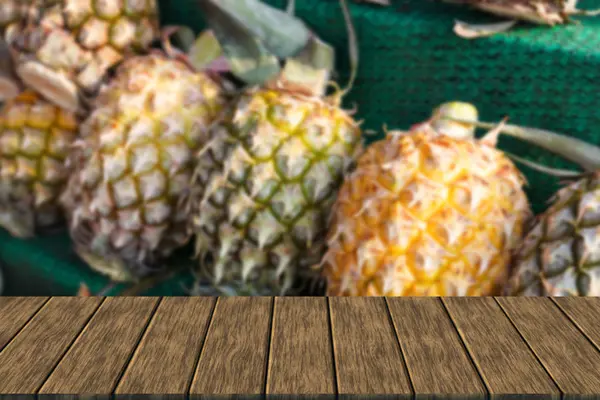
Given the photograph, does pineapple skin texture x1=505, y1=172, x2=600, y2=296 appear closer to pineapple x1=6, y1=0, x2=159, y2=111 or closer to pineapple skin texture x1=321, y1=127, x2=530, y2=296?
→ pineapple skin texture x1=321, y1=127, x2=530, y2=296

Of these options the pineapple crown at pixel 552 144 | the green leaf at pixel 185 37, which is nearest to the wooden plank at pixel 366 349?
the pineapple crown at pixel 552 144

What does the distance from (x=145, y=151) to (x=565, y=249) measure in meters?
0.50

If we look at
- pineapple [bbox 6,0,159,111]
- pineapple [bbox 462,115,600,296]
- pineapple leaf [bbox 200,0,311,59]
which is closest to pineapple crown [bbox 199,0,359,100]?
pineapple leaf [bbox 200,0,311,59]

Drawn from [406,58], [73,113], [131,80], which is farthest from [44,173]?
[406,58]

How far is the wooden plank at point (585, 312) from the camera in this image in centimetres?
50

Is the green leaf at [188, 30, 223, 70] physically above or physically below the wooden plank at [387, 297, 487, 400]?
above

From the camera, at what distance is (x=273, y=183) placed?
703mm

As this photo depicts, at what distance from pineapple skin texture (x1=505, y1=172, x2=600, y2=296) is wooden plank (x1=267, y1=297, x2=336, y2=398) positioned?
0.21m

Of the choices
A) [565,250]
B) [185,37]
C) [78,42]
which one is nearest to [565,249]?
[565,250]

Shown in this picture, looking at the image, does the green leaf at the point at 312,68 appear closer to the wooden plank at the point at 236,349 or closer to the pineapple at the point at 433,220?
the pineapple at the point at 433,220

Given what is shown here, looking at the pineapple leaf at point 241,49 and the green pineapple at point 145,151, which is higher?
the pineapple leaf at point 241,49

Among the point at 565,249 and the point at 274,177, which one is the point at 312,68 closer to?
the point at 274,177

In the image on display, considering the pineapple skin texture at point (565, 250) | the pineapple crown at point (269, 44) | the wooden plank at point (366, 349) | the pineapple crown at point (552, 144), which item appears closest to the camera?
the wooden plank at point (366, 349)

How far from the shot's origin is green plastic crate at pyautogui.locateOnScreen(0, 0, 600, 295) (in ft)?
2.42
